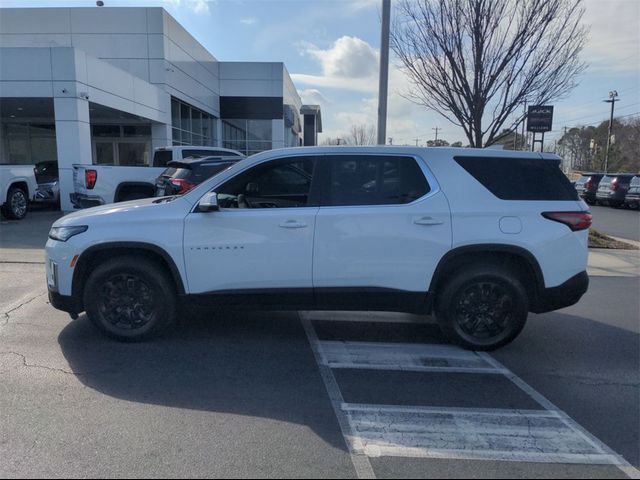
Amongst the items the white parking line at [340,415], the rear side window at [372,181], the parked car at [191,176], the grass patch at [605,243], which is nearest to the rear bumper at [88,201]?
the parked car at [191,176]

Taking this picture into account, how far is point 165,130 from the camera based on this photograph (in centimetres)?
2433

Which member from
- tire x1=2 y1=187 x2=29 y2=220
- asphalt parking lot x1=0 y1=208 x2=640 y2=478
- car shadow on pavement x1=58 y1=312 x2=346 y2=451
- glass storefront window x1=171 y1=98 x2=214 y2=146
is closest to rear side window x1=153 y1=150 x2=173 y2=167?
tire x1=2 y1=187 x2=29 y2=220

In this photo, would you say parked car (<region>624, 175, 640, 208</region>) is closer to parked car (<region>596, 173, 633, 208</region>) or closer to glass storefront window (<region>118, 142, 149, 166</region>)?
parked car (<region>596, 173, 633, 208</region>)

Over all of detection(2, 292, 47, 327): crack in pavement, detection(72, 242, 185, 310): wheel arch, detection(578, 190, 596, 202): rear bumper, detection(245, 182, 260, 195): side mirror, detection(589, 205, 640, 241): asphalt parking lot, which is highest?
detection(245, 182, 260, 195): side mirror

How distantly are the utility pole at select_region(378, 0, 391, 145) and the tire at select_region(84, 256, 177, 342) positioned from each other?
737 centimetres

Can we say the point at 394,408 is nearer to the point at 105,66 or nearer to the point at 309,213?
the point at 309,213

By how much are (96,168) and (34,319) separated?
6079mm

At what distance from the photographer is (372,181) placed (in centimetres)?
477

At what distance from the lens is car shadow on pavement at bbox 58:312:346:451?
3.68m

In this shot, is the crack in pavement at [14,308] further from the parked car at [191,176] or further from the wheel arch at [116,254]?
the parked car at [191,176]

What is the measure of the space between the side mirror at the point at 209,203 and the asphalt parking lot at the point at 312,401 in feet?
4.45

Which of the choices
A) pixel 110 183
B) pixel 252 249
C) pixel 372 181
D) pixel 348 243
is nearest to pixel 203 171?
pixel 110 183

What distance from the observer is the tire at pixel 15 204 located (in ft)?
43.6

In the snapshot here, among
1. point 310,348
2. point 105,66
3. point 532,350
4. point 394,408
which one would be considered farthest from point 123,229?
point 105,66
